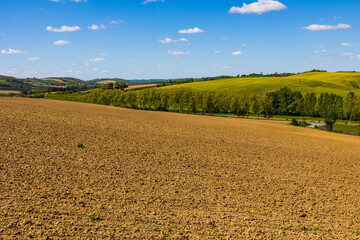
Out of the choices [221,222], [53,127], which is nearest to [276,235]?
[221,222]

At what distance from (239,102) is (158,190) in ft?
306

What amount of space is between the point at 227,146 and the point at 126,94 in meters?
94.9

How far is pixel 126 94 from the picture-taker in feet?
397

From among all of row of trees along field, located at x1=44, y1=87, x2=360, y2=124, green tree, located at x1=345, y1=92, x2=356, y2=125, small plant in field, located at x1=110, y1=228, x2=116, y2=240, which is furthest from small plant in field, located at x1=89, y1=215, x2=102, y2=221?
green tree, located at x1=345, y1=92, x2=356, y2=125

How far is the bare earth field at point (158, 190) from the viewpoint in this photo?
12852 mm

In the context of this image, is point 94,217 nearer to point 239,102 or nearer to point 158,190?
point 158,190

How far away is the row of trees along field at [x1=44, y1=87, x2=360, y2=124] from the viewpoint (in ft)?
336

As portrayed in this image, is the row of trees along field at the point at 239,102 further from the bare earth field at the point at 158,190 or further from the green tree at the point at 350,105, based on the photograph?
the bare earth field at the point at 158,190

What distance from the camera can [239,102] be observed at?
10644 cm

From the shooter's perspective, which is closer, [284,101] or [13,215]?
[13,215]

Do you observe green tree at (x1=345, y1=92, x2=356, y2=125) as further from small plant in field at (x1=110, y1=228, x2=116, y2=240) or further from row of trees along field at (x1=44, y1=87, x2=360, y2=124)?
small plant in field at (x1=110, y1=228, x2=116, y2=240)

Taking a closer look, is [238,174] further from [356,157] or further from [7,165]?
[356,157]

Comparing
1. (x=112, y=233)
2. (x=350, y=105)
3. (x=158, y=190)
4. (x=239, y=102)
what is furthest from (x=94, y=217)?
(x=350, y=105)

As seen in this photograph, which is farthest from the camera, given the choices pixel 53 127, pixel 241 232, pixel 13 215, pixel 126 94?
pixel 126 94
